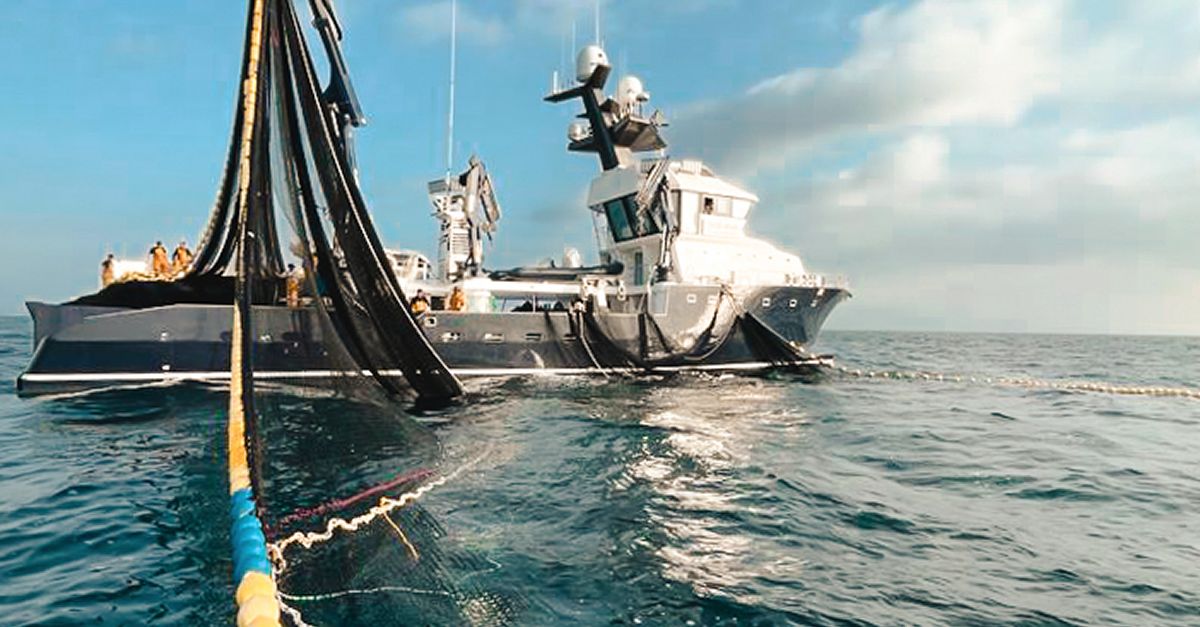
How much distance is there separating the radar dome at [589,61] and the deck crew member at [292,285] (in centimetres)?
2401

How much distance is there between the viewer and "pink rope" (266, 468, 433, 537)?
553cm

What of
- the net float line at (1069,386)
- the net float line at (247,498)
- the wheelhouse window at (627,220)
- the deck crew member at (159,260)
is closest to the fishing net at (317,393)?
the net float line at (247,498)

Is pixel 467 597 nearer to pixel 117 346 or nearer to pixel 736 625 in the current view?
pixel 736 625

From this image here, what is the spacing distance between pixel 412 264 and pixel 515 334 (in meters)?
6.46

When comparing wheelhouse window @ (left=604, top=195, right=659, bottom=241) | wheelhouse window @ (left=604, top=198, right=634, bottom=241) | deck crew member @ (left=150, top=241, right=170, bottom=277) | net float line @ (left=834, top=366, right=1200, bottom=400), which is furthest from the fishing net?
net float line @ (left=834, top=366, right=1200, bottom=400)

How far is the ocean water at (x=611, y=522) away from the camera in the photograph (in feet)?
14.9

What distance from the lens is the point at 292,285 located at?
8469mm

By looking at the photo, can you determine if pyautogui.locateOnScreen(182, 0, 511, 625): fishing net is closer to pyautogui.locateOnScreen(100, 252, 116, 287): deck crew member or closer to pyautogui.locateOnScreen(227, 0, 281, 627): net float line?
pyautogui.locateOnScreen(227, 0, 281, 627): net float line

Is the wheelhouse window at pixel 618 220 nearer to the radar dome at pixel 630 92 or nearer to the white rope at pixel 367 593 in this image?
the radar dome at pixel 630 92

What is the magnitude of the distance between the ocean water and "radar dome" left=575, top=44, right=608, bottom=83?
22.0 m

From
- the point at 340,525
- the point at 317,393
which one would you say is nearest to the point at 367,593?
the point at 340,525

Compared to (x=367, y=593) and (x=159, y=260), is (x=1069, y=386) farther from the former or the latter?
(x=159, y=260)

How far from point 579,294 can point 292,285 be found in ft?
56.1

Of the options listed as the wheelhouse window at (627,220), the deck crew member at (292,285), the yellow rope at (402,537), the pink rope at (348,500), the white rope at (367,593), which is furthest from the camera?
the wheelhouse window at (627,220)
